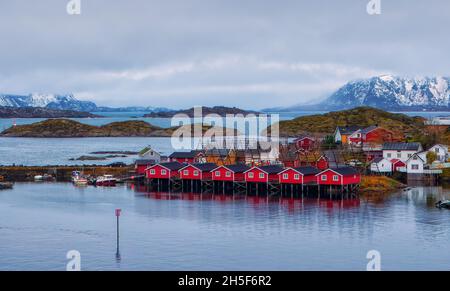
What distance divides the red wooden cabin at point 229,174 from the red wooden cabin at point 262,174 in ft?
2.75

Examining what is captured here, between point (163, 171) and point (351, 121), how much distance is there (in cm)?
4854

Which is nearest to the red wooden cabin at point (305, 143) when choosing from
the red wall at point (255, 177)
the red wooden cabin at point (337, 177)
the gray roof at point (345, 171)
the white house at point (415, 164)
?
the white house at point (415, 164)

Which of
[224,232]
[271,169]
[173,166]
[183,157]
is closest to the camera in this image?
[224,232]

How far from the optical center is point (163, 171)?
46.6 metres

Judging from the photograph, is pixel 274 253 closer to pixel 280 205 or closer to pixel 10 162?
pixel 280 205

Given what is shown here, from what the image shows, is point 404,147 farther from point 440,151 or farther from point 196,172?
point 196,172

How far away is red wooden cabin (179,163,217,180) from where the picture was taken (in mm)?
45125

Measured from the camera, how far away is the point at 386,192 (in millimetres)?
41938

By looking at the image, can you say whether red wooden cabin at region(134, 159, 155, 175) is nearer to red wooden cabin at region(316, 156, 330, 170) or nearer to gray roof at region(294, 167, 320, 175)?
red wooden cabin at region(316, 156, 330, 170)

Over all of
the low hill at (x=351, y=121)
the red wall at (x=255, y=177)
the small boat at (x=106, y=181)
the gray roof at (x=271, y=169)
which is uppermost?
the low hill at (x=351, y=121)

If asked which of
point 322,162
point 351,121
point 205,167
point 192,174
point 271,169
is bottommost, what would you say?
point 192,174

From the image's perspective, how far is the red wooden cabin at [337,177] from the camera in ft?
134

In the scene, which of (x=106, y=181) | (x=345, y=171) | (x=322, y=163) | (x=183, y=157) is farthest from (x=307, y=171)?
(x=106, y=181)

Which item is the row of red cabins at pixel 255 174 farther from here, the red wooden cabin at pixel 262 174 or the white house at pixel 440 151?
the white house at pixel 440 151
